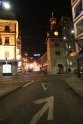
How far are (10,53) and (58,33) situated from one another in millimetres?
22177

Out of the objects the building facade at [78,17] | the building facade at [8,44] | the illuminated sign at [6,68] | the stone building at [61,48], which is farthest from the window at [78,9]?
the stone building at [61,48]

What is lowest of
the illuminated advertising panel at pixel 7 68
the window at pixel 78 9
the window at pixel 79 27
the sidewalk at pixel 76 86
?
the sidewalk at pixel 76 86

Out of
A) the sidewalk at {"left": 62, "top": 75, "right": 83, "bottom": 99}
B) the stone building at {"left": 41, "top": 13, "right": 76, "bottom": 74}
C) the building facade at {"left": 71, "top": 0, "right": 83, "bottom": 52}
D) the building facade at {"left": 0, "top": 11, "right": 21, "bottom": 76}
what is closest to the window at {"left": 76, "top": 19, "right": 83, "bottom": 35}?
the building facade at {"left": 71, "top": 0, "right": 83, "bottom": 52}

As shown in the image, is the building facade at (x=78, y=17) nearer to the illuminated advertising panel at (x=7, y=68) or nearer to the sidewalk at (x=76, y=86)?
the sidewalk at (x=76, y=86)

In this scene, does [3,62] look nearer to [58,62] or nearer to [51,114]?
[58,62]

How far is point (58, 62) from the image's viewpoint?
5750 centimetres

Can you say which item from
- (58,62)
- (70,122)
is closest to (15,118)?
(70,122)

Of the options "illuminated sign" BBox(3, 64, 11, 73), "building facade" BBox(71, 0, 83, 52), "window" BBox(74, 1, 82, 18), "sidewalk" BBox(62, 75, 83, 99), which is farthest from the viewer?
"illuminated sign" BBox(3, 64, 11, 73)

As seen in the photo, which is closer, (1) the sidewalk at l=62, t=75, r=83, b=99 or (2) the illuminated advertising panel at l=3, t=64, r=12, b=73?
(1) the sidewalk at l=62, t=75, r=83, b=99

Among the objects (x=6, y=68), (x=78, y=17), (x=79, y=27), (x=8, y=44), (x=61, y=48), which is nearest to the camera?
(x=78, y=17)

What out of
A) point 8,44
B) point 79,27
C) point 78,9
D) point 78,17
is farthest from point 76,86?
point 8,44

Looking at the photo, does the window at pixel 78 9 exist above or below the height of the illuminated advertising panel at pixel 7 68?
above

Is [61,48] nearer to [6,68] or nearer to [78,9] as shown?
[6,68]

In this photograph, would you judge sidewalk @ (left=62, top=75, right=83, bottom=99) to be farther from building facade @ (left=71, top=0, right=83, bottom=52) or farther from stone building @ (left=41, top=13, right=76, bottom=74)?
stone building @ (left=41, top=13, right=76, bottom=74)
